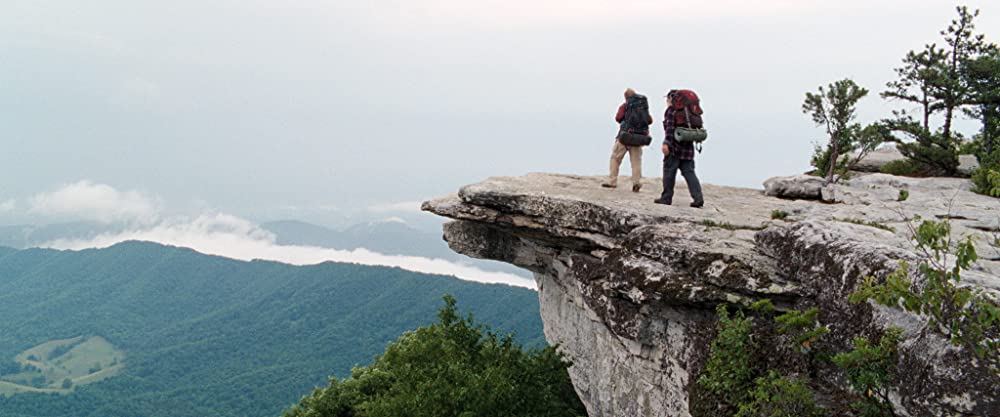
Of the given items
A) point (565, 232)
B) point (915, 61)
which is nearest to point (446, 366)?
point (565, 232)

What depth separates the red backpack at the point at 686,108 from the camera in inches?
611

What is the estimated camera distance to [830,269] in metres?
9.96

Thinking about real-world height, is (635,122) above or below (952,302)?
above

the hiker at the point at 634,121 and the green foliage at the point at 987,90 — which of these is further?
the green foliage at the point at 987,90

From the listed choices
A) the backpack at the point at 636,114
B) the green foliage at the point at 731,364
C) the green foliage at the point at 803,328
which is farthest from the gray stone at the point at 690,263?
the backpack at the point at 636,114

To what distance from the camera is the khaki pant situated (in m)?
18.1

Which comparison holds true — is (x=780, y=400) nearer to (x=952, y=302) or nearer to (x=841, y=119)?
(x=952, y=302)

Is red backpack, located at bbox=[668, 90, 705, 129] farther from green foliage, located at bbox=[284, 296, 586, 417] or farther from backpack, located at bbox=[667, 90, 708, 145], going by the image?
green foliage, located at bbox=[284, 296, 586, 417]

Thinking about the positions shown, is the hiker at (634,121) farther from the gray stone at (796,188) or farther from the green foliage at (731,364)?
the green foliage at (731,364)

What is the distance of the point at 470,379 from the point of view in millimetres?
18969

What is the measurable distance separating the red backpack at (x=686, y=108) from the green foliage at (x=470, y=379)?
8039 millimetres

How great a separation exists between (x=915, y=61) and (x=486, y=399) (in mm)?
18112

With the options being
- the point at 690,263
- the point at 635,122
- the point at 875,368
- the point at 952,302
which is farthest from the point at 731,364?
the point at 635,122

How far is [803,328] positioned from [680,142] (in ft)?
21.2
